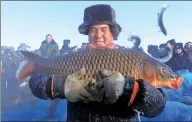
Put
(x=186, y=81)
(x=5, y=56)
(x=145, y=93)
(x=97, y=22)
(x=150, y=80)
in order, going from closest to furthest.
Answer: (x=145, y=93), (x=150, y=80), (x=97, y=22), (x=186, y=81), (x=5, y=56)

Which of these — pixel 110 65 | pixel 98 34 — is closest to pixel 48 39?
pixel 98 34

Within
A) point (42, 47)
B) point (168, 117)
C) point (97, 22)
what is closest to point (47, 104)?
point (42, 47)

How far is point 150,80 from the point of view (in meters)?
2.08

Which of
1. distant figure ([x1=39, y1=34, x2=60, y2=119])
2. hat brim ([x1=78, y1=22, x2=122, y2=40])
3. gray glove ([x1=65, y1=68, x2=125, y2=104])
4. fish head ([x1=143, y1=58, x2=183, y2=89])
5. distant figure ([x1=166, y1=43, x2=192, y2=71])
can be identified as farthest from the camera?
distant figure ([x1=39, y1=34, x2=60, y2=119])

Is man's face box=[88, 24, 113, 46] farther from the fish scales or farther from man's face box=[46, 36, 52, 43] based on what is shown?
man's face box=[46, 36, 52, 43]

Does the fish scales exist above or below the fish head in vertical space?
above

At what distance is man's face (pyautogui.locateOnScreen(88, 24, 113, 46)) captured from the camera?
7.16 feet

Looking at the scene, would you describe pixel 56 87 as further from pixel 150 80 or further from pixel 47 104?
pixel 47 104

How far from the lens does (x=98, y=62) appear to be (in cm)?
192

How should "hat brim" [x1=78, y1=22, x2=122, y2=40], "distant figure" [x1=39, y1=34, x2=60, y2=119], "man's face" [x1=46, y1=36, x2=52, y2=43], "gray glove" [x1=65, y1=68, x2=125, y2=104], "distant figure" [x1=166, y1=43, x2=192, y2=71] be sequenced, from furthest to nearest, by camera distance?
1. "man's face" [x1=46, y1=36, x2=52, y2=43]
2. "distant figure" [x1=39, y1=34, x2=60, y2=119]
3. "distant figure" [x1=166, y1=43, x2=192, y2=71]
4. "hat brim" [x1=78, y1=22, x2=122, y2=40]
5. "gray glove" [x1=65, y1=68, x2=125, y2=104]

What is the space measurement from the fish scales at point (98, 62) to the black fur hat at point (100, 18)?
1.06 ft

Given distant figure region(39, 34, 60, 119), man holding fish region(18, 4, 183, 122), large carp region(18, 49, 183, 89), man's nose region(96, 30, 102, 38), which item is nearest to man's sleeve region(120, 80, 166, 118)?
man holding fish region(18, 4, 183, 122)

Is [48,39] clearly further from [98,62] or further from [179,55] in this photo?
[98,62]

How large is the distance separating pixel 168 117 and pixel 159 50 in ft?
Answer: 4.90
